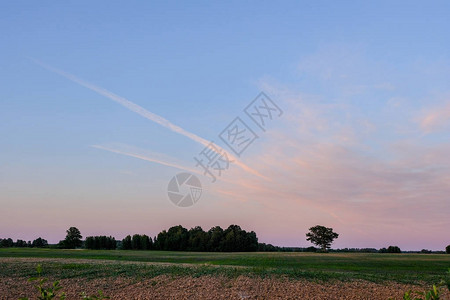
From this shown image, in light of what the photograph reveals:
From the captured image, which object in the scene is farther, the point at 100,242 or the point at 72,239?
the point at 72,239

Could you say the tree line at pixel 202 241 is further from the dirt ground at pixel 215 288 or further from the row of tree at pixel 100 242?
the dirt ground at pixel 215 288

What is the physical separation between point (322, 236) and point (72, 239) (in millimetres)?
88694

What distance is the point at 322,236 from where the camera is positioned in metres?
135

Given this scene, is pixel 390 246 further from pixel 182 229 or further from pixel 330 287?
pixel 330 287

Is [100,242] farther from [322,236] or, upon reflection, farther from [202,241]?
[322,236]

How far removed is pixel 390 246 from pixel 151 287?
333 feet

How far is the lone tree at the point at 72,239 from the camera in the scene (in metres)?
150

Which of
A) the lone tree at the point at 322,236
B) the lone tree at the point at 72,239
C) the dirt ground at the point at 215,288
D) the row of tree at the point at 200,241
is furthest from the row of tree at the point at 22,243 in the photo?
the dirt ground at the point at 215,288

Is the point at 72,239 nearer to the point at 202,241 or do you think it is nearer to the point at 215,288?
the point at 202,241

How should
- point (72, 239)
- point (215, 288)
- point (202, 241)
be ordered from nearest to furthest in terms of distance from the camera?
point (215, 288)
point (202, 241)
point (72, 239)

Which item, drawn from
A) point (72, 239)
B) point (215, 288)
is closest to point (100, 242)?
point (72, 239)

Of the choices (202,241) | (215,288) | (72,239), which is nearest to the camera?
(215,288)

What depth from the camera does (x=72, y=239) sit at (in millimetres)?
150875

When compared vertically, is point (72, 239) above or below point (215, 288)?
above
